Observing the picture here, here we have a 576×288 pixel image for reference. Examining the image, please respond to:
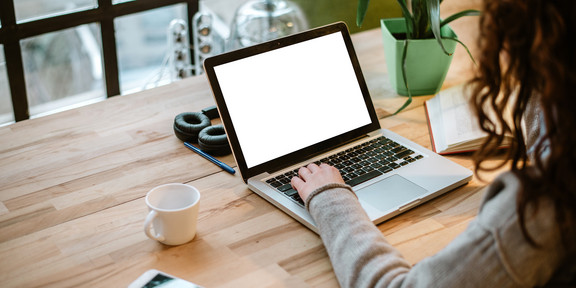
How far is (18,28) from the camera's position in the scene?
6.04 feet

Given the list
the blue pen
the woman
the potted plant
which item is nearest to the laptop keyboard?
the blue pen

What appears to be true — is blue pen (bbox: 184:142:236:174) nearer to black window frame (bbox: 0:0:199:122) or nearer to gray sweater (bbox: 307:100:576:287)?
gray sweater (bbox: 307:100:576:287)

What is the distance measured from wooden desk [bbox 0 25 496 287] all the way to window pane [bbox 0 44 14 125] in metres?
0.64

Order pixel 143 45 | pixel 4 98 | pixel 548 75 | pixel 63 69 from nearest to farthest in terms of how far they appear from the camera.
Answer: pixel 548 75, pixel 4 98, pixel 63 69, pixel 143 45

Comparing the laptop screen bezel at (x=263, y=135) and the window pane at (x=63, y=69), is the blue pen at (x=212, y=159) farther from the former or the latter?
the window pane at (x=63, y=69)

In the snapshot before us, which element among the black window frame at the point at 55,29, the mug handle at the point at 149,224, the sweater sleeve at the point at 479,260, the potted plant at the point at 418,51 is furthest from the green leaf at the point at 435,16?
the black window frame at the point at 55,29

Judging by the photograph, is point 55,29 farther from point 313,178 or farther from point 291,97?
point 313,178

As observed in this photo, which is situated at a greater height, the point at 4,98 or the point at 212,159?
the point at 212,159

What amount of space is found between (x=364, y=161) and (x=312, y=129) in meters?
0.12

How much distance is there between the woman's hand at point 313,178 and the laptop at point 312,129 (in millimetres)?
26

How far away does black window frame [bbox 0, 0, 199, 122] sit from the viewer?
1826 mm

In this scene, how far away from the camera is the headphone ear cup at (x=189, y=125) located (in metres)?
1.27

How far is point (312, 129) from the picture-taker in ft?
3.88

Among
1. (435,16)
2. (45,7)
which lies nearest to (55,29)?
(45,7)
